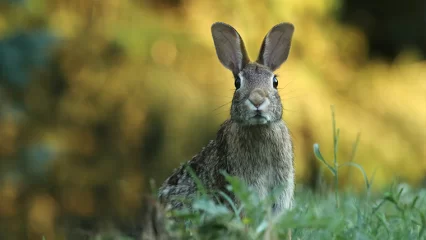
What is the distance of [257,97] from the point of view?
352 cm

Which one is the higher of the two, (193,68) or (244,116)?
(244,116)

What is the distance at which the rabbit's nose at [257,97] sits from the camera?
11.5ft

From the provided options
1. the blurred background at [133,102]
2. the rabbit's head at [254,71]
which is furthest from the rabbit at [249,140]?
the blurred background at [133,102]

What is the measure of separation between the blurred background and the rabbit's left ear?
13.8 feet

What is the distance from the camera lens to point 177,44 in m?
8.75

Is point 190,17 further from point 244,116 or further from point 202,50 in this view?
point 244,116

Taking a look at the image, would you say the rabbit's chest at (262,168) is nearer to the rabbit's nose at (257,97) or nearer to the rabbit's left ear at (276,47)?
the rabbit's nose at (257,97)

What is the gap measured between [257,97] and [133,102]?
5226mm

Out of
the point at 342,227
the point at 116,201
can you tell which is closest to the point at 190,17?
the point at 116,201

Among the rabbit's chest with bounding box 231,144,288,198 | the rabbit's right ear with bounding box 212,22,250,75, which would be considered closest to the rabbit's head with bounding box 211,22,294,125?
the rabbit's right ear with bounding box 212,22,250,75

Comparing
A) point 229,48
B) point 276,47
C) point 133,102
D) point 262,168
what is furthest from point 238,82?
point 133,102

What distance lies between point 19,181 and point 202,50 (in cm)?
246

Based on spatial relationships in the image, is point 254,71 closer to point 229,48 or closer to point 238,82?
point 238,82

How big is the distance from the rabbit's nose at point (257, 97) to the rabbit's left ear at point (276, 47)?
392 millimetres
